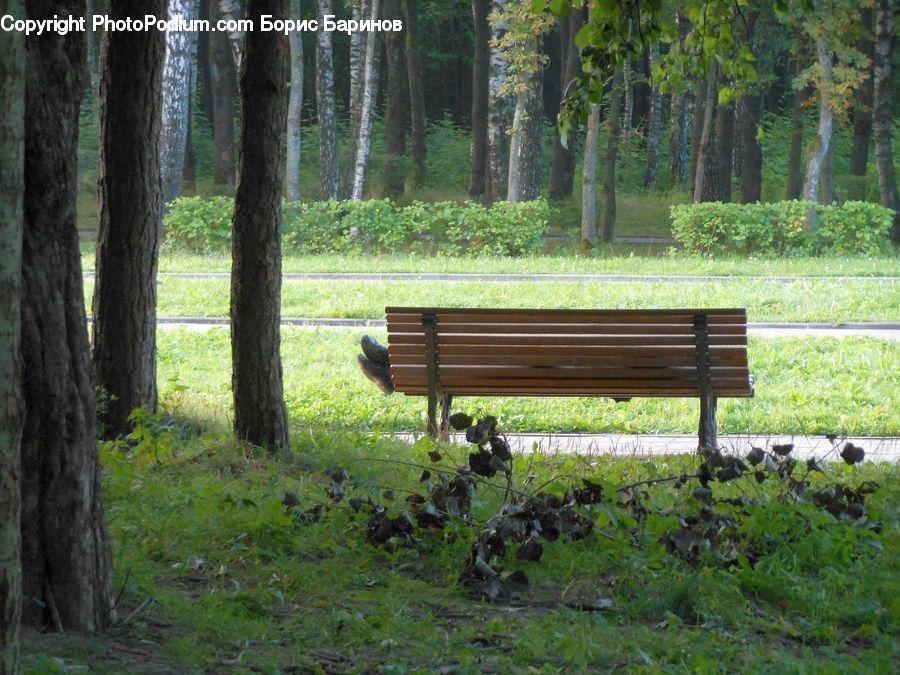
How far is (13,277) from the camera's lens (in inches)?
110

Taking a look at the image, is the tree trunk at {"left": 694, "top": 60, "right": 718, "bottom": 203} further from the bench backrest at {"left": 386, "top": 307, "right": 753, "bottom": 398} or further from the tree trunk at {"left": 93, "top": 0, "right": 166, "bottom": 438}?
the tree trunk at {"left": 93, "top": 0, "right": 166, "bottom": 438}

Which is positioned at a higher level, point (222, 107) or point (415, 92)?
point (415, 92)

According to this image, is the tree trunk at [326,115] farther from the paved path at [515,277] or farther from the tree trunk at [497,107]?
the paved path at [515,277]

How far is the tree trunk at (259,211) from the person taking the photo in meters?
6.54

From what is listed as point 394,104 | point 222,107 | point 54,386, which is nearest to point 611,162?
point 394,104

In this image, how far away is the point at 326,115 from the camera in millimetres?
31922

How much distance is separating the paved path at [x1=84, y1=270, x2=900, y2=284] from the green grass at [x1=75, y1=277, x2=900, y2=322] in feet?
1.40

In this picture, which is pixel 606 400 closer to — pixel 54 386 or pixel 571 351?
pixel 571 351

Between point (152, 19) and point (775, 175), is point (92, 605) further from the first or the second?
point (775, 175)

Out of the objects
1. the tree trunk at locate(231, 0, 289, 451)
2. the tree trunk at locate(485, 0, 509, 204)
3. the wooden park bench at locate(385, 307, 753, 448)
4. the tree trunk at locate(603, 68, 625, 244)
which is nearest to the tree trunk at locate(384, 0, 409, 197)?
the tree trunk at locate(485, 0, 509, 204)

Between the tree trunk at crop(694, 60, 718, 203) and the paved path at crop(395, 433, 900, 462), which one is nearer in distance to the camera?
the paved path at crop(395, 433, 900, 462)

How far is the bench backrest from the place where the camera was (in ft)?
25.1

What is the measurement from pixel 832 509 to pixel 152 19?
4.45 m

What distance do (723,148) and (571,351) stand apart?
25370mm
